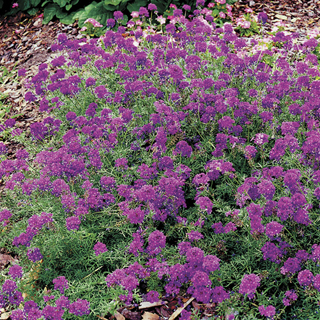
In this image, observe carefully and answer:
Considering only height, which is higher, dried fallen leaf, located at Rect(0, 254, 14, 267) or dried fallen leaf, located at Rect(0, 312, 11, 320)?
dried fallen leaf, located at Rect(0, 254, 14, 267)

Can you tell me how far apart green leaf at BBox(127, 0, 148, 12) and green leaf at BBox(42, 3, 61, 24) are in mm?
2093

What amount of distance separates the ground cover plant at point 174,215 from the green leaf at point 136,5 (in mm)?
3341

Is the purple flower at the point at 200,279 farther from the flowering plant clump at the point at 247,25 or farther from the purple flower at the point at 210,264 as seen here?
the flowering plant clump at the point at 247,25

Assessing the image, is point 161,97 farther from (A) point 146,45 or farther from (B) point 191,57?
(A) point 146,45

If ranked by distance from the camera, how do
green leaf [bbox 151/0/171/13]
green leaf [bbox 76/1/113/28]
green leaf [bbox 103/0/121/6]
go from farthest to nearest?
green leaf [bbox 76/1/113/28]
green leaf [bbox 151/0/171/13]
green leaf [bbox 103/0/121/6]

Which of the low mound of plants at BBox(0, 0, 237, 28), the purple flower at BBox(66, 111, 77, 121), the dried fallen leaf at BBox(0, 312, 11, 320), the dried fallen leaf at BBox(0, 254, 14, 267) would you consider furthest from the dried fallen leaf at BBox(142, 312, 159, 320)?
the low mound of plants at BBox(0, 0, 237, 28)

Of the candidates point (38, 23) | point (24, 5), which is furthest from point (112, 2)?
point (24, 5)

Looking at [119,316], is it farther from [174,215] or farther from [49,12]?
[49,12]

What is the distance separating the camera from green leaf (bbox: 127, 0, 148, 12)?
7301 mm

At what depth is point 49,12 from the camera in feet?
27.3

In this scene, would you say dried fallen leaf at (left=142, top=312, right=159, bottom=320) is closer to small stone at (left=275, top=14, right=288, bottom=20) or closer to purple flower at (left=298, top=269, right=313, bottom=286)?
purple flower at (left=298, top=269, right=313, bottom=286)

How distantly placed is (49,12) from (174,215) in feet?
23.2

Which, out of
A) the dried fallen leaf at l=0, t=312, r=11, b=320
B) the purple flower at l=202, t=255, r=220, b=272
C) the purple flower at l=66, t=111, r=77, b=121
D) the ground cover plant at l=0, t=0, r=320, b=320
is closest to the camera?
the purple flower at l=202, t=255, r=220, b=272

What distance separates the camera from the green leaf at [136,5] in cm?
730
